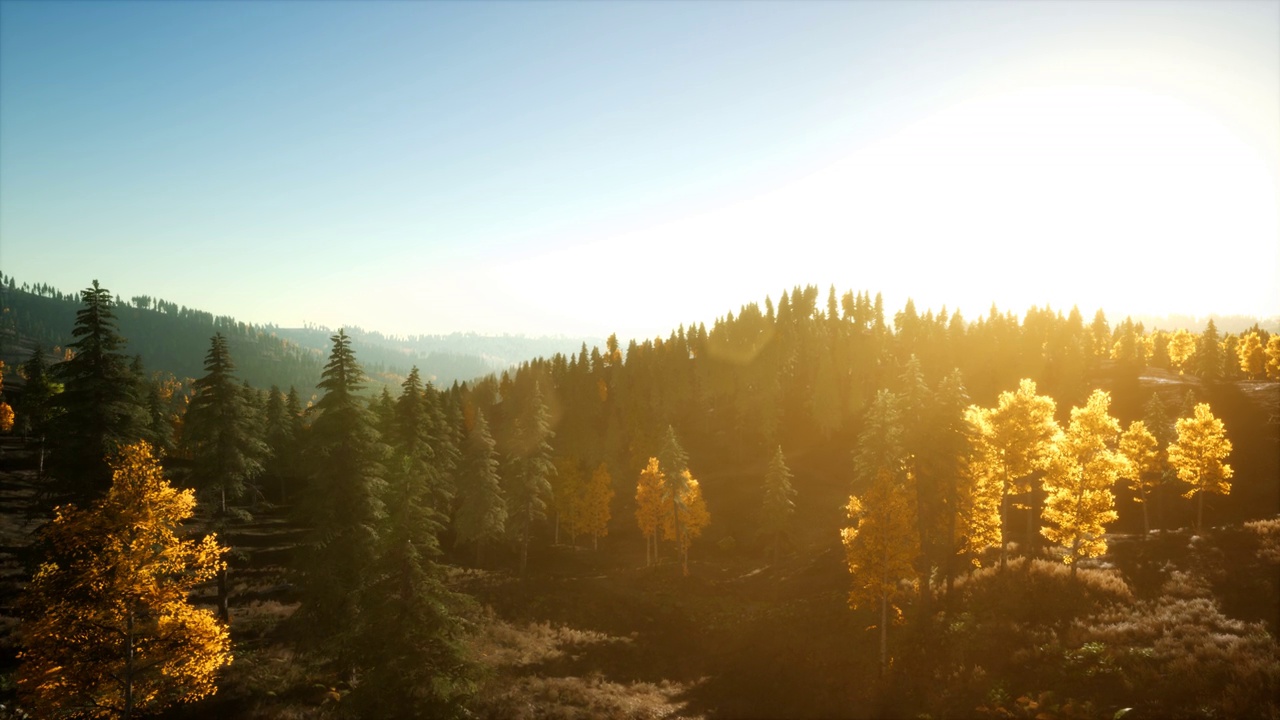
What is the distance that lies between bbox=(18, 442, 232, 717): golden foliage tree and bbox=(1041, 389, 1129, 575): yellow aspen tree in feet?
130

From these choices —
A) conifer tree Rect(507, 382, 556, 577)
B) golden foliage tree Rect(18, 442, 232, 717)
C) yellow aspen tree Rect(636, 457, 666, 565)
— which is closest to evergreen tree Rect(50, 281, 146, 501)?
golden foliage tree Rect(18, 442, 232, 717)

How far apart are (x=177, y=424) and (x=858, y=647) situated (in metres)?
128

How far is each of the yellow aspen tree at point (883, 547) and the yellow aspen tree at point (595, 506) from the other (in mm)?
34748

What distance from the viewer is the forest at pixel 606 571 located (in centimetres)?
1675

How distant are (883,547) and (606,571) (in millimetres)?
30590

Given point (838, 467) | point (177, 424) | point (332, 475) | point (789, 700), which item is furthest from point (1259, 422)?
point (177, 424)

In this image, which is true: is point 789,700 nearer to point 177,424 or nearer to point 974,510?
point 974,510

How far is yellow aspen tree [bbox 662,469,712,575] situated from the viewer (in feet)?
170

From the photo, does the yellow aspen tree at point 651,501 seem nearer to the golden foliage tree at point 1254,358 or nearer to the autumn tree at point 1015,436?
the autumn tree at point 1015,436

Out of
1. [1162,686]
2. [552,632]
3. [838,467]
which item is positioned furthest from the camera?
[838,467]

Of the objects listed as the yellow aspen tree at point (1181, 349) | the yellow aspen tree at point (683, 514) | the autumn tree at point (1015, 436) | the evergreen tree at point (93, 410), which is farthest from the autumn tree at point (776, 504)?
the yellow aspen tree at point (1181, 349)

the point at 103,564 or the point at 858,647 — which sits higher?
the point at 103,564

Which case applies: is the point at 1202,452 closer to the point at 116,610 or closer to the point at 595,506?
the point at 595,506

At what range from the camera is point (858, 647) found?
100 ft
